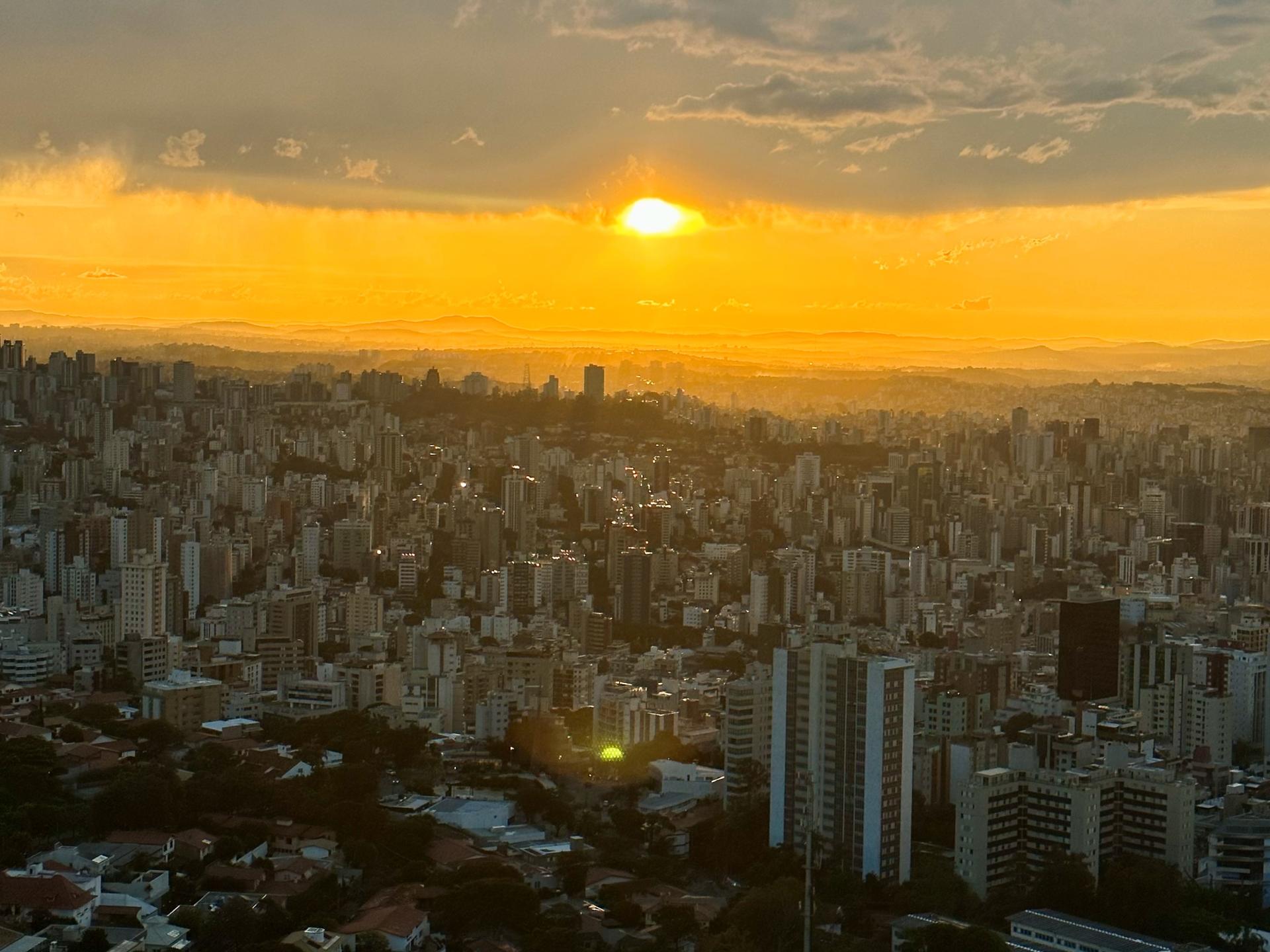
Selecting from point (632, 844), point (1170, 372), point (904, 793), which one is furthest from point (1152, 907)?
point (1170, 372)

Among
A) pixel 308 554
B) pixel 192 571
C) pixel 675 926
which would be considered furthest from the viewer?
pixel 308 554

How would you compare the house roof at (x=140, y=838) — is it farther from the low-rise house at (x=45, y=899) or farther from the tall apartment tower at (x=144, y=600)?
the tall apartment tower at (x=144, y=600)

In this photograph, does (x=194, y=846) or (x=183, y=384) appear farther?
(x=183, y=384)

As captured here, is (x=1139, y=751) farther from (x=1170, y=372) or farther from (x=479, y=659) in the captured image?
(x=1170, y=372)

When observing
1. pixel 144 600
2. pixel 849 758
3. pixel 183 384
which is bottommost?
pixel 144 600

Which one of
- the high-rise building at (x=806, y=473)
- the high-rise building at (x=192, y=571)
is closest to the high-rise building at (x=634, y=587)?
the high-rise building at (x=192, y=571)

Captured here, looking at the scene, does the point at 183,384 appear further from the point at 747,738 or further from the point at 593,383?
the point at 747,738

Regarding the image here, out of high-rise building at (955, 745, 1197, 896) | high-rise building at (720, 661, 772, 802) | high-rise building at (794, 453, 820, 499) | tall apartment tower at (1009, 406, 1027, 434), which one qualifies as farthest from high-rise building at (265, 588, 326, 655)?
tall apartment tower at (1009, 406, 1027, 434)

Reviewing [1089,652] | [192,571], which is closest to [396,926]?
[1089,652]

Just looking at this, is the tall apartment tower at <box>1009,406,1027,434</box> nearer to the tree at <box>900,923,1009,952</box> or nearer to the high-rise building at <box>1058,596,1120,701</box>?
the high-rise building at <box>1058,596,1120,701</box>
